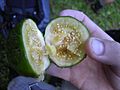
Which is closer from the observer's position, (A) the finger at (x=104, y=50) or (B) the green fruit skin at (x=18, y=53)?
(B) the green fruit skin at (x=18, y=53)

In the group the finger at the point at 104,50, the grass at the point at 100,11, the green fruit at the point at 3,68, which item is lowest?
the green fruit at the point at 3,68

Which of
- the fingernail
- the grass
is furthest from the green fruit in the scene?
the fingernail

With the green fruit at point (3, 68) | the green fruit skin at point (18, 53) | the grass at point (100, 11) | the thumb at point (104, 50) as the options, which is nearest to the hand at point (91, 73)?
the thumb at point (104, 50)

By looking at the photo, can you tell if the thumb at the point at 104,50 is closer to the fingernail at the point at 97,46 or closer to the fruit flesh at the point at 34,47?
the fingernail at the point at 97,46

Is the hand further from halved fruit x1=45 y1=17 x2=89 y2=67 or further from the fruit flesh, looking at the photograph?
the fruit flesh

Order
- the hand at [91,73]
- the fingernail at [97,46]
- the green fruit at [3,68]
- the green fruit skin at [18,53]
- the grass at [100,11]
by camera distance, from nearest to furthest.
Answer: the green fruit skin at [18,53] → the fingernail at [97,46] → the hand at [91,73] → the green fruit at [3,68] → the grass at [100,11]

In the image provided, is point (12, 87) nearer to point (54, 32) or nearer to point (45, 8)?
point (54, 32)

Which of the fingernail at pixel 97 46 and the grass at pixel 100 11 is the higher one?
the grass at pixel 100 11
